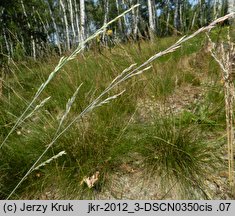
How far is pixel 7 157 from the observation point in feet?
5.86

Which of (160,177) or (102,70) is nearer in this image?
(160,177)

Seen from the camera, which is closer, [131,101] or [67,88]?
[131,101]

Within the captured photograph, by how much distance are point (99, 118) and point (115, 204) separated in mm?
717

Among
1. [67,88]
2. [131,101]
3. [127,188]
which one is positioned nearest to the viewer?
[127,188]

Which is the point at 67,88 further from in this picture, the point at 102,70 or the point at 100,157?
the point at 100,157

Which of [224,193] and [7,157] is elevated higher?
[7,157]

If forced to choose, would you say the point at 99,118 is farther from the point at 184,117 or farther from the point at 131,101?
the point at 184,117

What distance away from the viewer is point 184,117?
2100mm

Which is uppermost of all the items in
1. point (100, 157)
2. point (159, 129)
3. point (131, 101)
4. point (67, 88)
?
point (67, 88)

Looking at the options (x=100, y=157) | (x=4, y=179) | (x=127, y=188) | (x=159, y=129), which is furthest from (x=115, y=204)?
(x=4, y=179)

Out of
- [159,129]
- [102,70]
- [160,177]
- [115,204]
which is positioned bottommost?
[115,204]

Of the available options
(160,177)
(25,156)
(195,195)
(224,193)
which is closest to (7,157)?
(25,156)

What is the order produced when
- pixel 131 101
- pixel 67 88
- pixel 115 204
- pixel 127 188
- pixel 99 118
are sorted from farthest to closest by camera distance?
1. pixel 67 88
2. pixel 131 101
3. pixel 99 118
4. pixel 127 188
5. pixel 115 204

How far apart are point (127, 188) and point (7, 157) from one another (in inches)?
32.6
